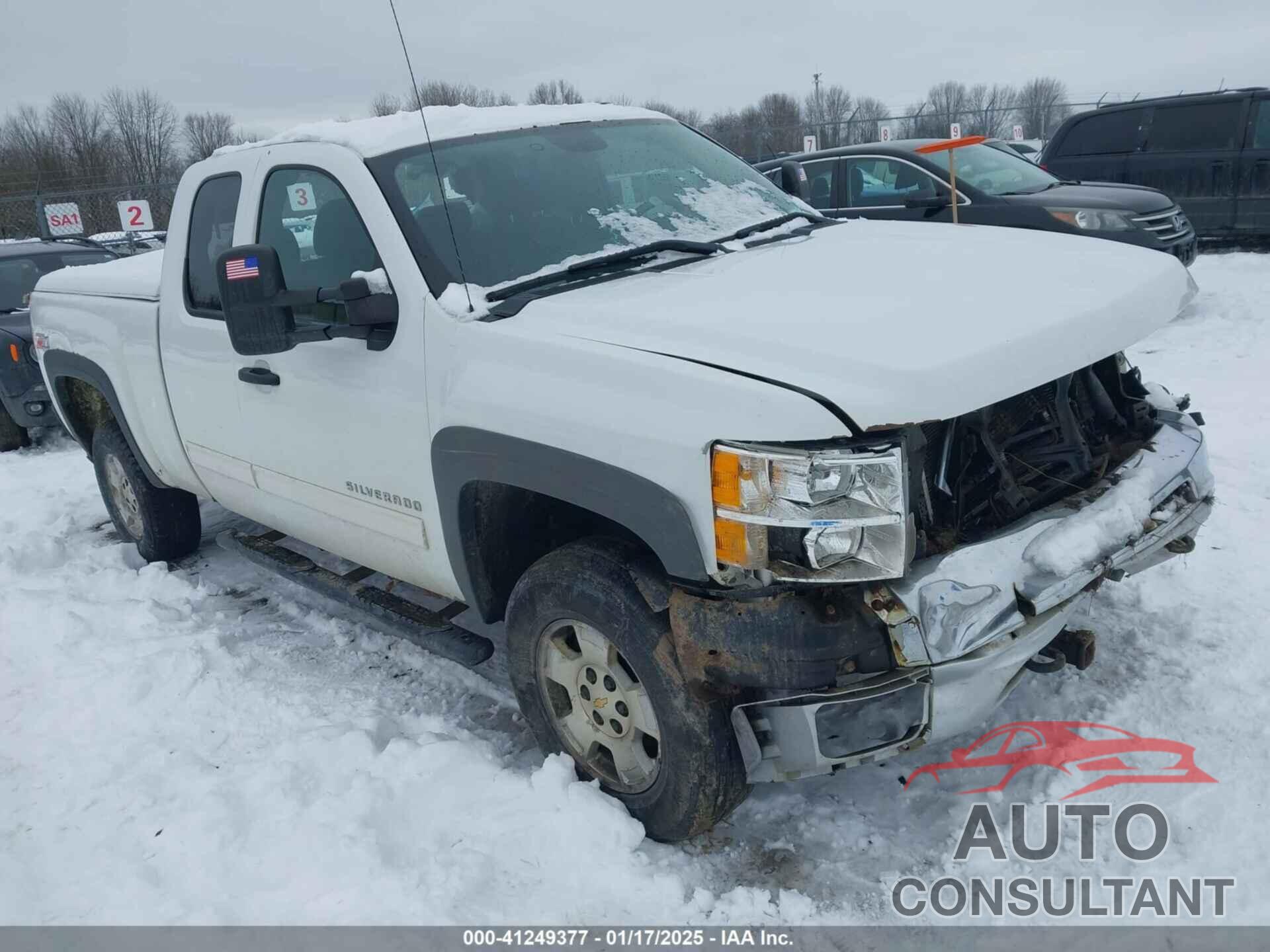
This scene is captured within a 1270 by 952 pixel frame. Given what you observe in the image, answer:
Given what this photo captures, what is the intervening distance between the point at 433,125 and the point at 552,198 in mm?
549

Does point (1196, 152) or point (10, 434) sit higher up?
point (1196, 152)

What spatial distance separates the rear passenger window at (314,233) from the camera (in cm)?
344

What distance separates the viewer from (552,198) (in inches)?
136

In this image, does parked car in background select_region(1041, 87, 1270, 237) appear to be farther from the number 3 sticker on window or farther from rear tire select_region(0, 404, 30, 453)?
rear tire select_region(0, 404, 30, 453)

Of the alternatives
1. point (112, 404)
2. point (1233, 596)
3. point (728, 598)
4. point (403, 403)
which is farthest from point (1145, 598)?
point (112, 404)

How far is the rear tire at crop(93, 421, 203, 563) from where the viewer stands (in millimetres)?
5262

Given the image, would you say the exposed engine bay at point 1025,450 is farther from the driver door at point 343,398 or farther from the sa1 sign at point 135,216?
the sa1 sign at point 135,216

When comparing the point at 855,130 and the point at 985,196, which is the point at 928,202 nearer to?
the point at 985,196

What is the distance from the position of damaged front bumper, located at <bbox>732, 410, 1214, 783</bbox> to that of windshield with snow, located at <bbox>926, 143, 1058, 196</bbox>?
Answer: 6891mm

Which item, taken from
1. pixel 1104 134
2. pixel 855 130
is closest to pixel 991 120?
pixel 855 130

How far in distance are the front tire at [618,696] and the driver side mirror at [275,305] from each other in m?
0.93

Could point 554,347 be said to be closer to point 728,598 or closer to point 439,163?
point 728,598

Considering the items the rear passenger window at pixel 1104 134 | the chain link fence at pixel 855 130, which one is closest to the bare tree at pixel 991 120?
the chain link fence at pixel 855 130
